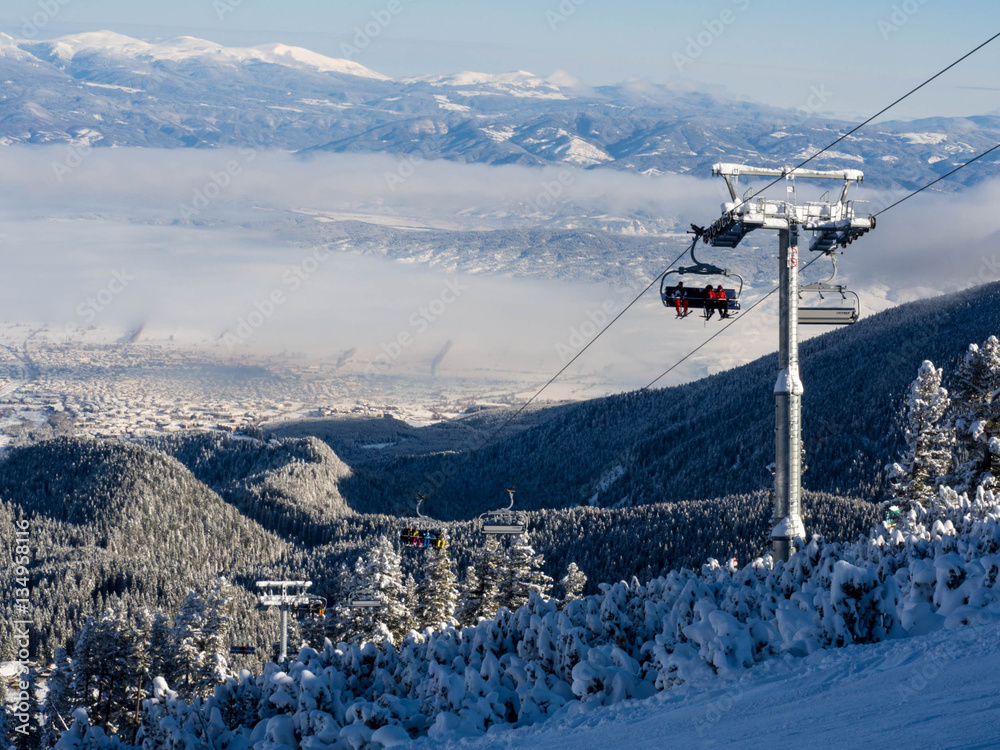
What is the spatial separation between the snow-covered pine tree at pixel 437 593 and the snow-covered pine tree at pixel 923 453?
83.3 ft

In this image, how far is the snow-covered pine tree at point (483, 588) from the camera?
55.0 meters

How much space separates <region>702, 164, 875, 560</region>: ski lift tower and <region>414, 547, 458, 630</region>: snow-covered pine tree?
3723 centimetres

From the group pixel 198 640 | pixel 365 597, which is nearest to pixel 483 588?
pixel 365 597

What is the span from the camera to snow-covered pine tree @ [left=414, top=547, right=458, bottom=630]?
57.3m

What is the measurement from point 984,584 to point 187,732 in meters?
12.6

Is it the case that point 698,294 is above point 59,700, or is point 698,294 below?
above

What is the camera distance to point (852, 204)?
75.9 ft

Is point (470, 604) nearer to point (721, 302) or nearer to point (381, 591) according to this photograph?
point (381, 591)

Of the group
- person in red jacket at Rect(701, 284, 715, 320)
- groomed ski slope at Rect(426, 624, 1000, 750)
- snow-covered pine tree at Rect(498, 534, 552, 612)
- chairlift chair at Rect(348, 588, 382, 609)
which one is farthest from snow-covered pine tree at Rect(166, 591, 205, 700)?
groomed ski slope at Rect(426, 624, 1000, 750)

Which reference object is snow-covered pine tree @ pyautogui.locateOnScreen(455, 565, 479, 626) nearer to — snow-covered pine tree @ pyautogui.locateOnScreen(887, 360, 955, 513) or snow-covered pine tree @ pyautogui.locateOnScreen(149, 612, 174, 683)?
snow-covered pine tree @ pyautogui.locateOnScreen(149, 612, 174, 683)

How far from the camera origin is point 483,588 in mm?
55750

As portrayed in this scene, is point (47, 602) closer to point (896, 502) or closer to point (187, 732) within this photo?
point (896, 502)

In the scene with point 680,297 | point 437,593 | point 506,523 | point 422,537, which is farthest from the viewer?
point 437,593

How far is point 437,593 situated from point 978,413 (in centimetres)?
3126
